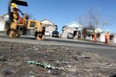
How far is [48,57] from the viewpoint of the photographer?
8672 mm

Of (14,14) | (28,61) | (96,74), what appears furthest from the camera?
→ (14,14)

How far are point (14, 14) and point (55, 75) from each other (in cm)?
1551

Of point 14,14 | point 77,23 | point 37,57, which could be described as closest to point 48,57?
point 37,57

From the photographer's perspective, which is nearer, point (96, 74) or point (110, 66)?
point (96, 74)

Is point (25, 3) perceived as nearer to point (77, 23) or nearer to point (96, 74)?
point (96, 74)

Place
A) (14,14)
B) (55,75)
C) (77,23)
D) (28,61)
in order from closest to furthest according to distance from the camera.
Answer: (55,75) < (28,61) < (14,14) < (77,23)

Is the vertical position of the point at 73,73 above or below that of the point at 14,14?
below

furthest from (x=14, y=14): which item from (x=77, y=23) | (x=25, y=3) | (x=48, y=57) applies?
(x=77, y=23)

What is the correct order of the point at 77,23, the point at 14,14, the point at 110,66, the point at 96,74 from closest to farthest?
the point at 96,74 → the point at 110,66 → the point at 14,14 → the point at 77,23

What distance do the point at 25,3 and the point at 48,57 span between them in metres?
13.7

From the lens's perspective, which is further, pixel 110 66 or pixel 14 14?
pixel 14 14

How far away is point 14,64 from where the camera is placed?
23.5 ft

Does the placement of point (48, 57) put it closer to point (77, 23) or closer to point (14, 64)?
point (14, 64)

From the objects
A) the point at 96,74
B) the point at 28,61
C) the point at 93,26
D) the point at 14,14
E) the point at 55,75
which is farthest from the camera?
the point at 93,26
